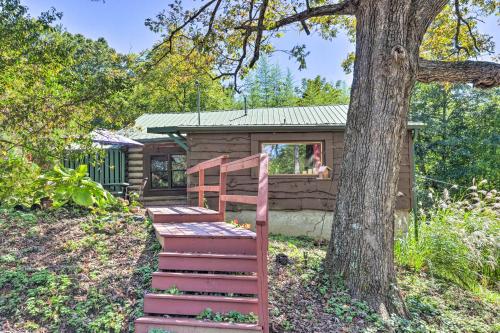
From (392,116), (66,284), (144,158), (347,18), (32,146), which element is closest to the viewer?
(66,284)

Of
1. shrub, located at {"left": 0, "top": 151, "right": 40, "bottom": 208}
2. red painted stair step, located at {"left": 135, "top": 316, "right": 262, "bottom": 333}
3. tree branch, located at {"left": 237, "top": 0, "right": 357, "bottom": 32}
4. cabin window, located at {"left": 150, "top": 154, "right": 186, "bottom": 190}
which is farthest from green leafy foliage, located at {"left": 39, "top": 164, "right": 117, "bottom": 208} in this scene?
cabin window, located at {"left": 150, "top": 154, "right": 186, "bottom": 190}

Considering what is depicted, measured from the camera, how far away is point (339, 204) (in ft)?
13.2

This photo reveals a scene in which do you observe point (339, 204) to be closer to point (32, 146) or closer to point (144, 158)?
point (32, 146)

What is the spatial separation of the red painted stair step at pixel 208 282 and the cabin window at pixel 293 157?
574 centimetres

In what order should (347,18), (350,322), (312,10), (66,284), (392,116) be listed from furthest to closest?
(347,18) < (312,10) < (392,116) < (66,284) < (350,322)

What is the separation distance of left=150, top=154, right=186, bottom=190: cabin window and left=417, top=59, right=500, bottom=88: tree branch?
9406 millimetres

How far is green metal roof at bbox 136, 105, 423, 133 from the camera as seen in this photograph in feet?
27.6

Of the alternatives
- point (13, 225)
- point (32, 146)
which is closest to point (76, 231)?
point (13, 225)

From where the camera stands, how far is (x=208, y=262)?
339cm

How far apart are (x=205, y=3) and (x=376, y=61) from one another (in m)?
3.99

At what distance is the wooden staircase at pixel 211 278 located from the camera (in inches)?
108

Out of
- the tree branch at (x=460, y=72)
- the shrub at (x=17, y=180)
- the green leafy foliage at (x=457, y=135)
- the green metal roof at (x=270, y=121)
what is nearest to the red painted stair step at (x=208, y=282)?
the tree branch at (x=460, y=72)

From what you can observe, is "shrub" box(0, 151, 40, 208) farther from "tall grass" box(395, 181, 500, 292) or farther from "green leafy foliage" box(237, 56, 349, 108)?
"green leafy foliage" box(237, 56, 349, 108)

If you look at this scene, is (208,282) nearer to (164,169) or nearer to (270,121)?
(270,121)
